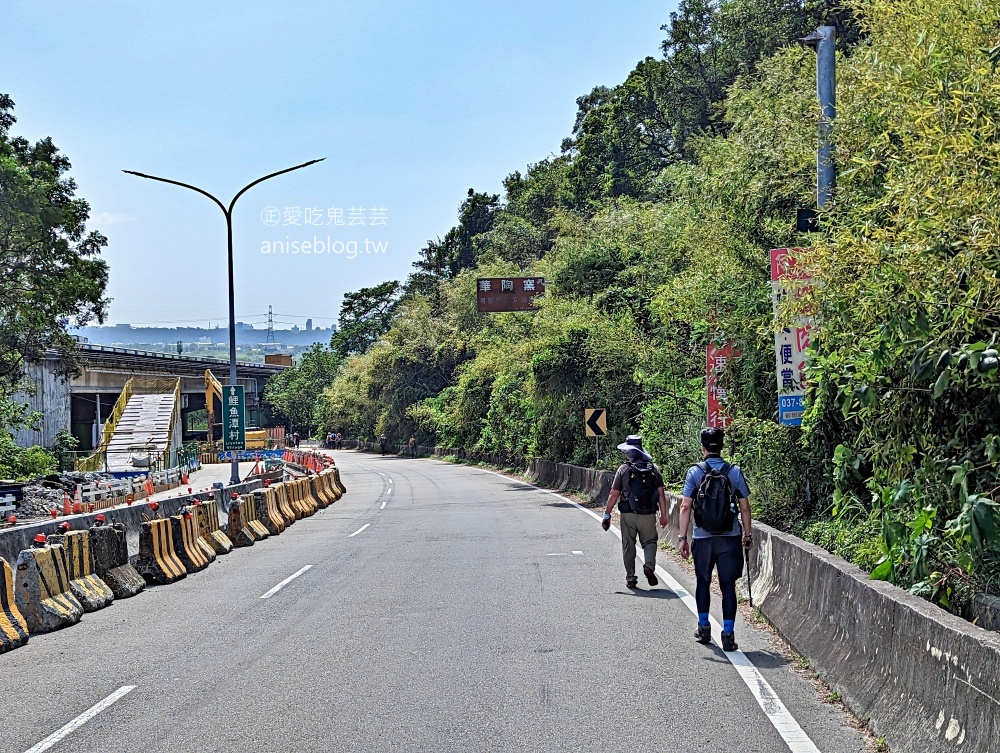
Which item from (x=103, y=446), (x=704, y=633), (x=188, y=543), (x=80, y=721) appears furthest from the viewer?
(x=103, y=446)

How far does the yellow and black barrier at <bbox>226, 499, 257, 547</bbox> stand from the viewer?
62.9ft

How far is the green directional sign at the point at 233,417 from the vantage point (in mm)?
28438

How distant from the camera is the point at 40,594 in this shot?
10945 mm

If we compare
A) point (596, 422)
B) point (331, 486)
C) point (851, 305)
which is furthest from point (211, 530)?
point (331, 486)

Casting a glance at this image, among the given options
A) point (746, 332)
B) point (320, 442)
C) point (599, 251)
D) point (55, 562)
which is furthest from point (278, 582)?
point (320, 442)

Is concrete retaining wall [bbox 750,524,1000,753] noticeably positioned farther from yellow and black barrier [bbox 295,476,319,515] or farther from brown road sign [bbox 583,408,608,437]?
brown road sign [bbox 583,408,608,437]

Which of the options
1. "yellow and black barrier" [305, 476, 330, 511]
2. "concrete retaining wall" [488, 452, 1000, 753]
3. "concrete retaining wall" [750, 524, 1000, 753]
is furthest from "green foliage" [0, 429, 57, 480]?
"concrete retaining wall" [750, 524, 1000, 753]

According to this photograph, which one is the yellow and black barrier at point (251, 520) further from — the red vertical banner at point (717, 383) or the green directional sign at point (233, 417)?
the red vertical banner at point (717, 383)

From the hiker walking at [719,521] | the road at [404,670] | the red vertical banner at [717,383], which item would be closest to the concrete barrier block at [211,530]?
the road at [404,670]

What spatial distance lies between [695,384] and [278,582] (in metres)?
10.8

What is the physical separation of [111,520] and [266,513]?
22.1ft

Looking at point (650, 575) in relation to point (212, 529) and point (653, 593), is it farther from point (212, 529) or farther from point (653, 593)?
point (212, 529)

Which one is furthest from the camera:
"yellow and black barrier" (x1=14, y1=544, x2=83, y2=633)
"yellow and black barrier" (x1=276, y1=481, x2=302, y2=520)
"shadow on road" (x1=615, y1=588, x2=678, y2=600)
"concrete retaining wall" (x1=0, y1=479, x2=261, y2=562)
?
"yellow and black barrier" (x1=276, y1=481, x2=302, y2=520)

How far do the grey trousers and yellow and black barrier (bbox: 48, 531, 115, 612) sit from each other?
624 cm
